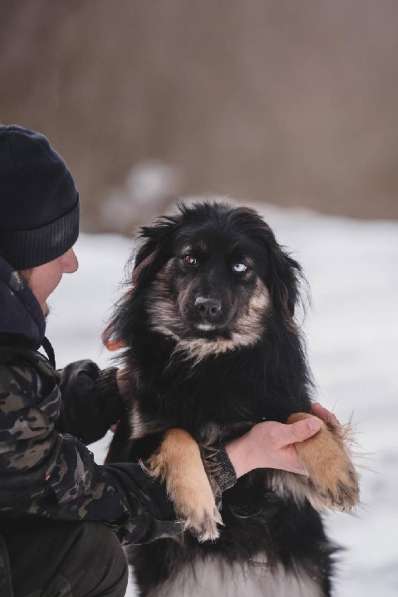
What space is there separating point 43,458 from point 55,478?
0.05m

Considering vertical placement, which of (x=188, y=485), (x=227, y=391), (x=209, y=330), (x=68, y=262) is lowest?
(x=188, y=485)

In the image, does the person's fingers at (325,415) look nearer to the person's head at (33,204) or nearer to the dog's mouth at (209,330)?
the dog's mouth at (209,330)

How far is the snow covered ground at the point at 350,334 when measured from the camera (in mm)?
2092

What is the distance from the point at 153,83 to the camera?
4141 mm

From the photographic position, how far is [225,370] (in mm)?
1751

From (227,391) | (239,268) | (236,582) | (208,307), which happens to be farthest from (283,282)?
(236,582)

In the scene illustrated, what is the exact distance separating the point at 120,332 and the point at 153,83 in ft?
8.78

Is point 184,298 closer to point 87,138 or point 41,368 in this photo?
point 41,368

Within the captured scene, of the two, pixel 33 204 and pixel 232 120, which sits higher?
pixel 232 120

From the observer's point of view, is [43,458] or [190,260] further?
[190,260]

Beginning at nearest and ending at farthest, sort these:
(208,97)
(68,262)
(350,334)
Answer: (68,262) < (350,334) < (208,97)

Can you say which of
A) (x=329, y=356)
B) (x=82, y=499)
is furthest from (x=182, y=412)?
(x=329, y=356)

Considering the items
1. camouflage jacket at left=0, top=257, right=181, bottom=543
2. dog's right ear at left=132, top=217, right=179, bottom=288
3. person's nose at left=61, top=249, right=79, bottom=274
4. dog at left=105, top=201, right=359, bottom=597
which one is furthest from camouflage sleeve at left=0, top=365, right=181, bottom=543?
dog's right ear at left=132, top=217, right=179, bottom=288

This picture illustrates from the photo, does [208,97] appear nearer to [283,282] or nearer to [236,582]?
[283,282]
